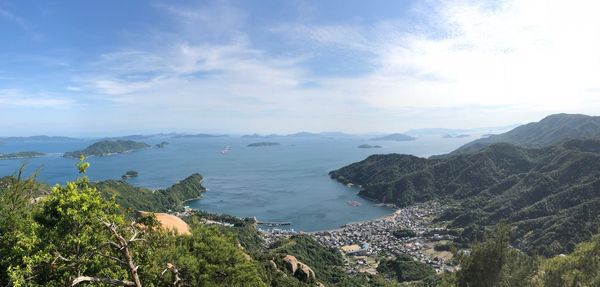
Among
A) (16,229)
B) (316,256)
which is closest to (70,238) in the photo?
(16,229)

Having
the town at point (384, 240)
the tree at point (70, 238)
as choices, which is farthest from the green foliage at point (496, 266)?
the town at point (384, 240)

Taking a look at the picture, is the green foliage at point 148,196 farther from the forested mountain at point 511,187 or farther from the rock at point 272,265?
the forested mountain at point 511,187

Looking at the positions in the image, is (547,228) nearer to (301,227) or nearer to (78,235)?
(301,227)

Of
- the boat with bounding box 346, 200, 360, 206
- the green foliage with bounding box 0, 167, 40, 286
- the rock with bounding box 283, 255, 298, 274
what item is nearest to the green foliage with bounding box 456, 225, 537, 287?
the rock with bounding box 283, 255, 298, 274

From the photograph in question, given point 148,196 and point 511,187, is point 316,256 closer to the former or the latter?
point 148,196

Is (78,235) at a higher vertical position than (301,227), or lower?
higher

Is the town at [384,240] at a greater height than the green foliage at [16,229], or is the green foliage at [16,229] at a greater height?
the green foliage at [16,229]

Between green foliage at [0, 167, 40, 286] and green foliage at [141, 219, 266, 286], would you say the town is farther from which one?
green foliage at [0, 167, 40, 286]

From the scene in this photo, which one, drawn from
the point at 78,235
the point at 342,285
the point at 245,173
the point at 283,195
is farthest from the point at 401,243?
the point at 245,173
